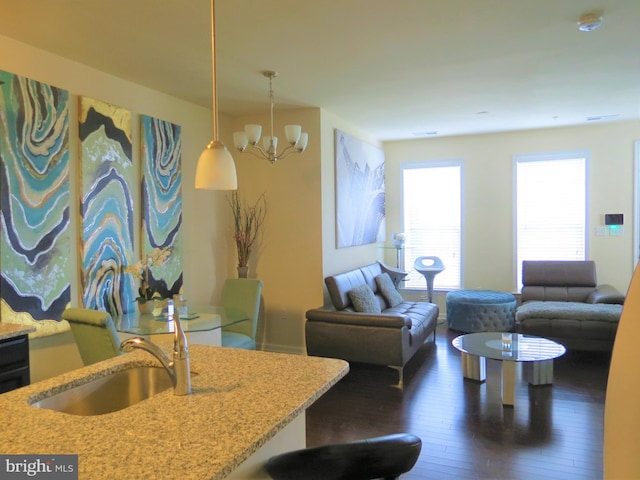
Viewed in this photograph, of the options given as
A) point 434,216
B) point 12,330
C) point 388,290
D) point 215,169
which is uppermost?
point 215,169

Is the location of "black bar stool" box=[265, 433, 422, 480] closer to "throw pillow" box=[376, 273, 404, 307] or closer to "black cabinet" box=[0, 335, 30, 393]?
"black cabinet" box=[0, 335, 30, 393]

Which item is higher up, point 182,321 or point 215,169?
point 215,169

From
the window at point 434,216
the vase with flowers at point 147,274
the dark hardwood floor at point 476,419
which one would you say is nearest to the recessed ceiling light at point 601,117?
the window at point 434,216

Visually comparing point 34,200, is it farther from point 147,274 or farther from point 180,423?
point 180,423

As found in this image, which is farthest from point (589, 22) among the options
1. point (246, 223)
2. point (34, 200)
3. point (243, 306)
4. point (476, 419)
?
point (34, 200)

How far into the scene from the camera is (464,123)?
5.94 m

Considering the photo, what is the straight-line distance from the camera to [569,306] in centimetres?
510

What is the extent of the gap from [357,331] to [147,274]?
1.96m

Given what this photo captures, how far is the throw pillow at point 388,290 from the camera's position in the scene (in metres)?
5.58

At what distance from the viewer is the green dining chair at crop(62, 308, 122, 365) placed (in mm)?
2686

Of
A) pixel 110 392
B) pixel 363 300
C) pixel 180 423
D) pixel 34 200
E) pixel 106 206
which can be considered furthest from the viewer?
pixel 363 300

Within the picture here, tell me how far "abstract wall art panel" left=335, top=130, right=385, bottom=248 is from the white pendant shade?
3.28 meters

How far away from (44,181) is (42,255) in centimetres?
51

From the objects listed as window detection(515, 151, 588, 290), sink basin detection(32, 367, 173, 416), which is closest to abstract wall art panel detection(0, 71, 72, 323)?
sink basin detection(32, 367, 173, 416)
